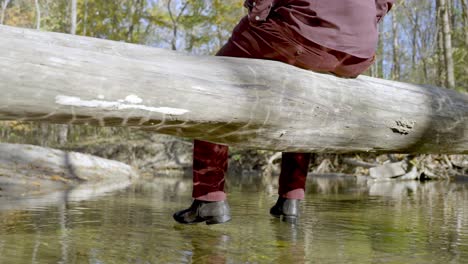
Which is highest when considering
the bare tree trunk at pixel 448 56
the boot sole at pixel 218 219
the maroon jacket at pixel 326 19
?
the bare tree trunk at pixel 448 56

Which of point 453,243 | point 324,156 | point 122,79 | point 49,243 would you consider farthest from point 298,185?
point 324,156

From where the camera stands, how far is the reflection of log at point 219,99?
1.77 m

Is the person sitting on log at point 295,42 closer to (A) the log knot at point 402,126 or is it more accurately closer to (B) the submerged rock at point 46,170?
(A) the log knot at point 402,126

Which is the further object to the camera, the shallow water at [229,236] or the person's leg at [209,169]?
the person's leg at [209,169]

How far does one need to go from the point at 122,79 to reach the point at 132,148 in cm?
1464

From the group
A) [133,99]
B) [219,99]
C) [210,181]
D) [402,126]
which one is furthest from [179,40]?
[133,99]

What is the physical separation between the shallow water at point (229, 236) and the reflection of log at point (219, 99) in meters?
0.49

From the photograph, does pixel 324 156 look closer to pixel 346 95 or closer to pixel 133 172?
pixel 133 172

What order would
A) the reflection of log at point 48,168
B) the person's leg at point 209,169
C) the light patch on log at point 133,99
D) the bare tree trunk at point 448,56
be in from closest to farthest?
1. the light patch on log at point 133,99
2. the person's leg at point 209,169
3. the reflection of log at point 48,168
4. the bare tree trunk at point 448,56

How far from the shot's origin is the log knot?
8.79 feet

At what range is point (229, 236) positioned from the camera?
9.27 ft

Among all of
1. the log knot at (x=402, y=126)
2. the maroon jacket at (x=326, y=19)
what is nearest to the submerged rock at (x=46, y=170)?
the maroon jacket at (x=326, y=19)

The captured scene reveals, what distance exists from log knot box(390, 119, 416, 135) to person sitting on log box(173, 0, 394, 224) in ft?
1.09

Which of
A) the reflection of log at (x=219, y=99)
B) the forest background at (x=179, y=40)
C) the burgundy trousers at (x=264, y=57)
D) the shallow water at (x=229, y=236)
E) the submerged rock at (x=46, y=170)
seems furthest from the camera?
the forest background at (x=179, y=40)
